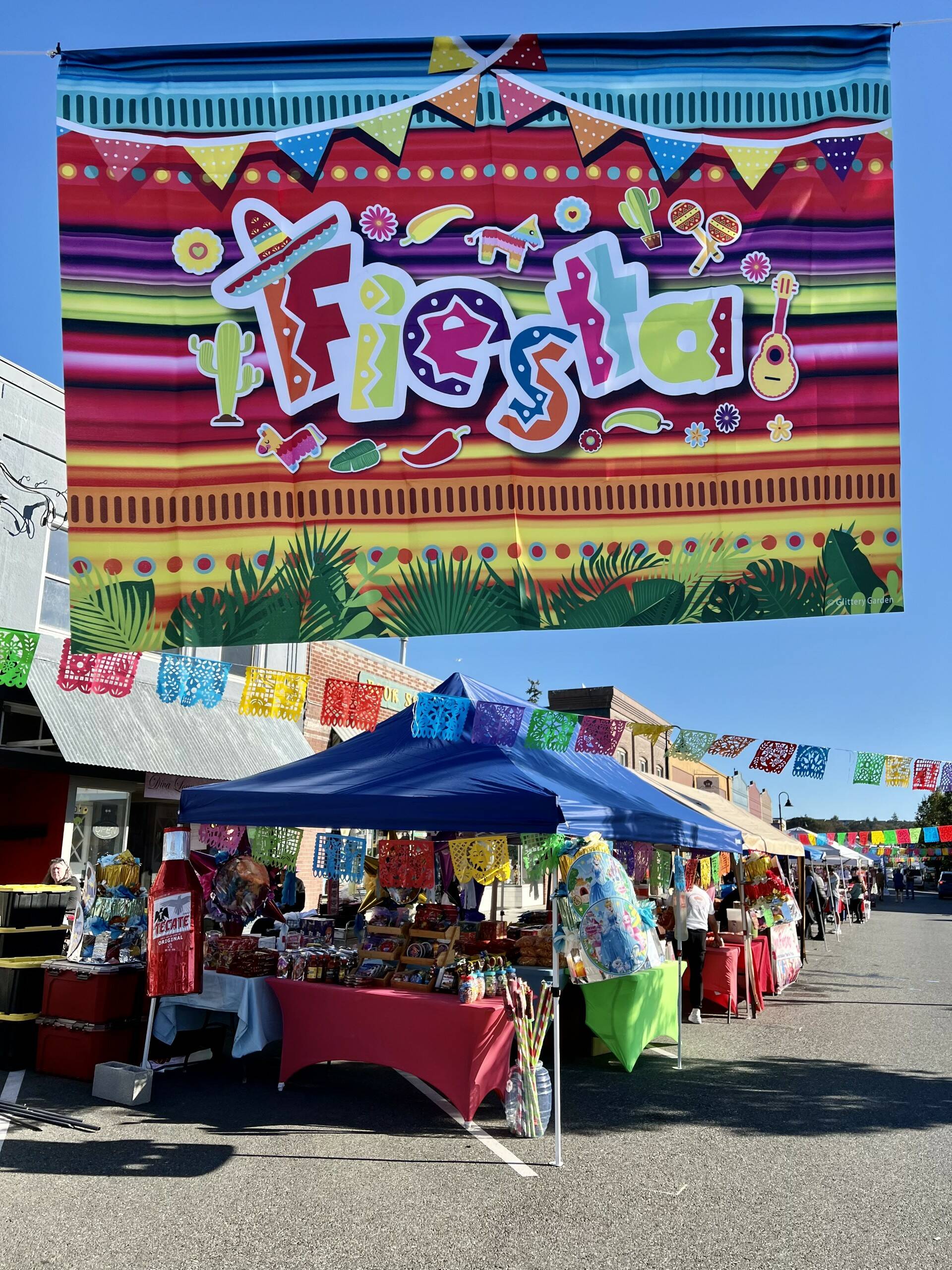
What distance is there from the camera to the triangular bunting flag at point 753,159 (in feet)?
17.7

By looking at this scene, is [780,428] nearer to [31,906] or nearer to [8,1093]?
[8,1093]

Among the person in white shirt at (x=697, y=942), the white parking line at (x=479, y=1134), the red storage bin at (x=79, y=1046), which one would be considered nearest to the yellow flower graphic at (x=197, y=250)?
the white parking line at (x=479, y=1134)

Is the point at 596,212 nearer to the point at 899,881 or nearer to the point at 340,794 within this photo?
the point at 340,794

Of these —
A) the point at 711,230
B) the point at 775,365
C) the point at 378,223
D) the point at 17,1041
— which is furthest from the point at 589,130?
the point at 17,1041

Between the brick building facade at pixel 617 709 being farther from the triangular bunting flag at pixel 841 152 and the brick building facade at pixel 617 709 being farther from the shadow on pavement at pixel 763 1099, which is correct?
the triangular bunting flag at pixel 841 152

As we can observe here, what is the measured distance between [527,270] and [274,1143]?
5606 millimetres

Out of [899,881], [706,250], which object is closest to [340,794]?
[706,250]

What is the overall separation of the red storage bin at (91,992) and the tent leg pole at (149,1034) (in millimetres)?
301

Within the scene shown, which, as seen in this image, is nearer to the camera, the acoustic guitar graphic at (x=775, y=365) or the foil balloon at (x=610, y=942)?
the acoustic guitar graphic at (x=775, y=365)

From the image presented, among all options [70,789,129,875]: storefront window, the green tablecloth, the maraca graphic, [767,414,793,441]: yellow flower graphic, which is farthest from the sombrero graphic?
[70,789,129,875]: storefront window

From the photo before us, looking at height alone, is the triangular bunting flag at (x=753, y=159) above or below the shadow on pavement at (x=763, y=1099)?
above

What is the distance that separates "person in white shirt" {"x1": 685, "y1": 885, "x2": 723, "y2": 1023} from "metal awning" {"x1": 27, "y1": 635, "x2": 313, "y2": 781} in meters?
5.56

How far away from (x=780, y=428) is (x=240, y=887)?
6.35 metres

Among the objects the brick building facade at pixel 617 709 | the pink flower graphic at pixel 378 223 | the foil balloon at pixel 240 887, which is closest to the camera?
the pink flower graphic at pixel 378 223
